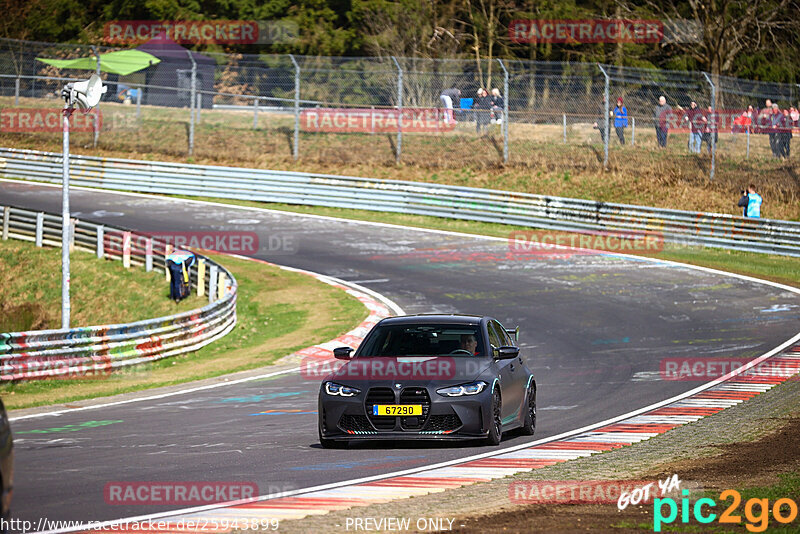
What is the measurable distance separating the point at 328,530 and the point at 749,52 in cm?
4864

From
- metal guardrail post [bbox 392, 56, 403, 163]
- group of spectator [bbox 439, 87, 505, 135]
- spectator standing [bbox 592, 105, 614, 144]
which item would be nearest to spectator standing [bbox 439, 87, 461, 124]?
group of spectator [bbox 439, 87, 505, 135]

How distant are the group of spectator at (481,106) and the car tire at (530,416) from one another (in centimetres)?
2339

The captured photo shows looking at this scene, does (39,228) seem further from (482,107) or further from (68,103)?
(482,107)

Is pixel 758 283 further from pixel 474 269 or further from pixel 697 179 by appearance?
pixel 697 179

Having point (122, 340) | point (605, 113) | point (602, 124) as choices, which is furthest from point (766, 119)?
point (122, 340)

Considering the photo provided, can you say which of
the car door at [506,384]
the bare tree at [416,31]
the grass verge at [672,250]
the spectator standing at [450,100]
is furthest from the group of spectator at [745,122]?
the car door at [506,384]

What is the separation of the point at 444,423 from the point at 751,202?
821 inches

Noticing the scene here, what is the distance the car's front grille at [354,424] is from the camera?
10.4m

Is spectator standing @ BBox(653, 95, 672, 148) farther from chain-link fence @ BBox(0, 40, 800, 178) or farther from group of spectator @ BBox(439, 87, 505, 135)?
group of spectator @ BBox(439, 87, 505, 135)

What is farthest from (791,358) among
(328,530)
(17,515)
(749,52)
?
(749,52)

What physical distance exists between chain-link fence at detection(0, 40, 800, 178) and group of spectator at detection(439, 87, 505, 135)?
0.05 m

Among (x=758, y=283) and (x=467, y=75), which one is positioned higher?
(x=467, y=75)

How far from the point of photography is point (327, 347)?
19578 millimetres

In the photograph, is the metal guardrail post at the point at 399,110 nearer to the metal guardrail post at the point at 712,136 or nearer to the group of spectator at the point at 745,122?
the group of spectator at the point at 745,122
